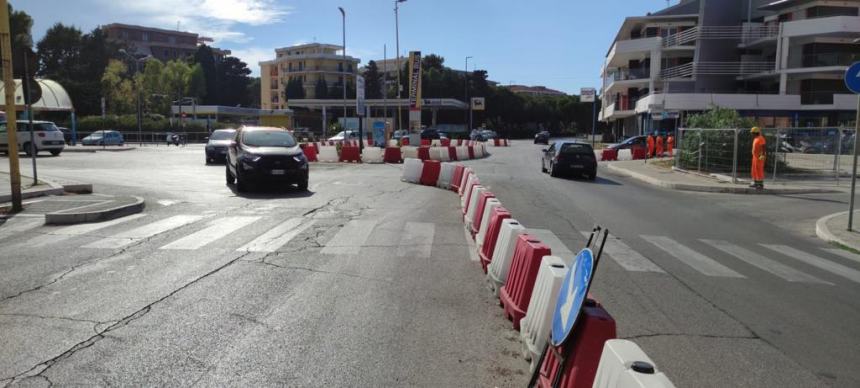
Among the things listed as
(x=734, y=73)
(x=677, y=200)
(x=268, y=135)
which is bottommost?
(x=677, y=200)

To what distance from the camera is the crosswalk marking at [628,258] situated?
317 inches

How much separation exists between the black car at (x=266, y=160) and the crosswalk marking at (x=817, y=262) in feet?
35.5

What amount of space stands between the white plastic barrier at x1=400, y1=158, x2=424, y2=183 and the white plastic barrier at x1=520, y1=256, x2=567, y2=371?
15013 millimetres

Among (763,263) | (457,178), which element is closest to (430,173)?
(457,178)

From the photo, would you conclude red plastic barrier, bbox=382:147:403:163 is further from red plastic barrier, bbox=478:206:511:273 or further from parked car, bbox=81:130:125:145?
parked car, bbox=81:130:125:145

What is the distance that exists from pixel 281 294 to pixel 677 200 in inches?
520

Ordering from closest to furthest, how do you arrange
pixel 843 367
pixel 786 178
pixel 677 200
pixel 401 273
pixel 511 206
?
pixel 843 367, pixel 401 273, pixel 511 206, pixel 677 200, pixel 786 178

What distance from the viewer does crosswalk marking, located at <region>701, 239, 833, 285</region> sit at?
780 cm

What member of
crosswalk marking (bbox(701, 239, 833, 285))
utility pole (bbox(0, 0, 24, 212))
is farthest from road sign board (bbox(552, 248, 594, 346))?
utility pole (bbox(0, 0, 24, 212))

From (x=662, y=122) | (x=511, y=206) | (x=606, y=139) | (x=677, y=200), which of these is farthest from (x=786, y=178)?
(x=606, y=139)

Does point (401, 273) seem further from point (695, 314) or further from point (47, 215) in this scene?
point (47, 215)

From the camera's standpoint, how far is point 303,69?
118m

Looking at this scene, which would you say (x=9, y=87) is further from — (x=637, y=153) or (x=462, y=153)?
(x=637, y=153)

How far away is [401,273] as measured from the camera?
24.4 ft
